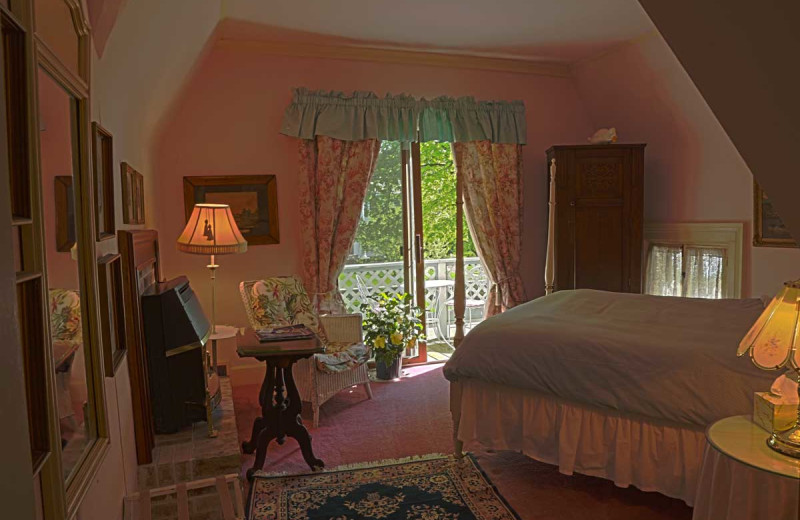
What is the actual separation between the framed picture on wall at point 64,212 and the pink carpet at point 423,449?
2230 mm

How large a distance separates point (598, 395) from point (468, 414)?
73 cm

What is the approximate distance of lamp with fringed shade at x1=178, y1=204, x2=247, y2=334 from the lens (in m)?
3.89

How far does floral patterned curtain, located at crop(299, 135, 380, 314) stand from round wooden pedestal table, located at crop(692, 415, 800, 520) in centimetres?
332

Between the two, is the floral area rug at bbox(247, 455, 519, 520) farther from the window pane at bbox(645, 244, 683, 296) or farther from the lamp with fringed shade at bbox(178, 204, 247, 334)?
the window pane at bbox(645, 244, 683, 296)

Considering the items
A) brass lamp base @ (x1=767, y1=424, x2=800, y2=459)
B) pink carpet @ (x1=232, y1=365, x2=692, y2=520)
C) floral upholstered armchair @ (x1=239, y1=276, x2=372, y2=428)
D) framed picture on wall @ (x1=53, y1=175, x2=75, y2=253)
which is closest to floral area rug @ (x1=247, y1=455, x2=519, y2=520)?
pink carpet @ (x1=232, y1=365, x2=692, y2=520)

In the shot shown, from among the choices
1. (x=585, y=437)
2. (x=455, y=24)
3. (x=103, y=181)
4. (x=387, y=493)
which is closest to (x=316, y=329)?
(x=387, y=493)

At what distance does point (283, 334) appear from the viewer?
3.32m

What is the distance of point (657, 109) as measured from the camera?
5188 mm

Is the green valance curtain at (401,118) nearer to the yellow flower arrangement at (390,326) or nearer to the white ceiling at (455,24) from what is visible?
the white ceiling at (455,24)

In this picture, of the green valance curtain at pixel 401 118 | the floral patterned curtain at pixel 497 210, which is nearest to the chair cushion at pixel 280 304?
the green valance curtain at pixel 401 118

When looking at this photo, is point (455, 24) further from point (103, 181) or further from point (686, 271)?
point (103, 181)

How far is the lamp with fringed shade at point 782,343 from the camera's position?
1.97m

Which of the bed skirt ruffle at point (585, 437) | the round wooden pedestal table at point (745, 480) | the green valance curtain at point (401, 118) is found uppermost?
the green valance curtain at point (401, 118)

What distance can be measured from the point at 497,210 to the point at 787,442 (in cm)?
373
